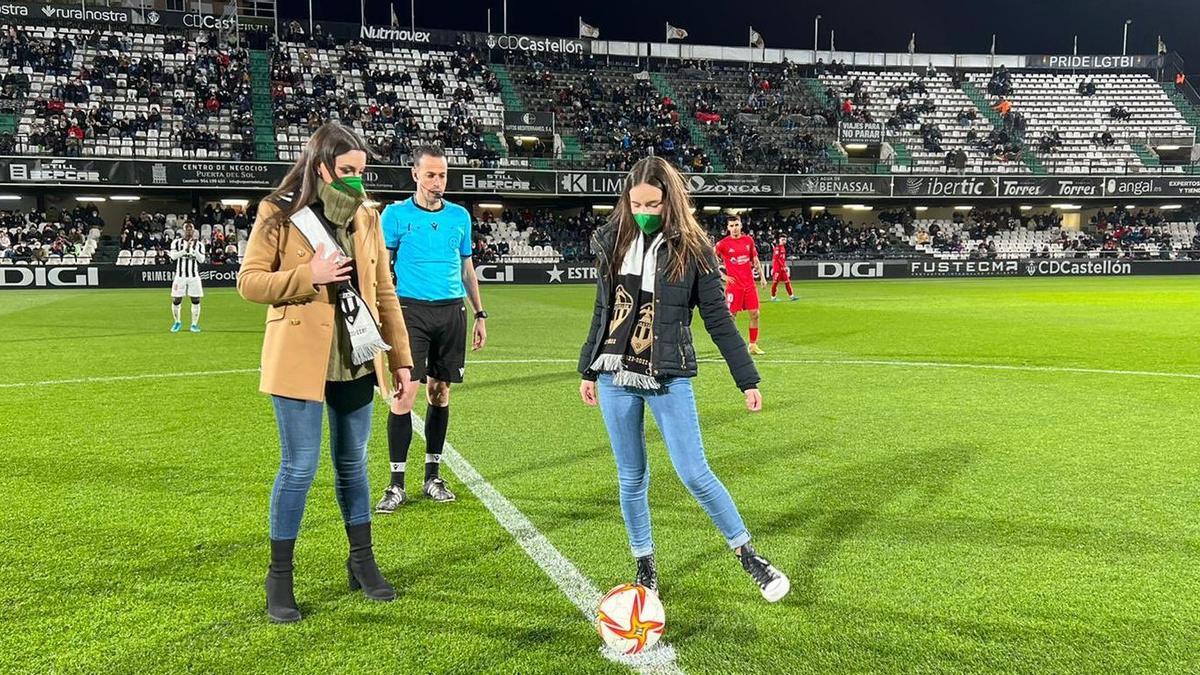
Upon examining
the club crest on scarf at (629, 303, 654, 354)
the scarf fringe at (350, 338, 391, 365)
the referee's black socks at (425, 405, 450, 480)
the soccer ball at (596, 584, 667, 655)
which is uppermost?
the club crest on scarf at (629, 303, 654, 354)

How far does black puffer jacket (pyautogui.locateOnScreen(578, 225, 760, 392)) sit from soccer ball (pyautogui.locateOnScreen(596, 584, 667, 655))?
93 centimetres

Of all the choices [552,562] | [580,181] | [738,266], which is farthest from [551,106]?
[552,562]

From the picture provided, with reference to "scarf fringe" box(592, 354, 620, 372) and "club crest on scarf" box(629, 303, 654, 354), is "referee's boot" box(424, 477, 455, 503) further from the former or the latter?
"club crest on scarf" box(629, 303, 654, 354)

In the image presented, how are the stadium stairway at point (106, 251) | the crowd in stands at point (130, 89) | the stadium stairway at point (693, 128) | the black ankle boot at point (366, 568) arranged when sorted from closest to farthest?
the black ankle boot at point (366, 568)
the stadium stairway at point (106, 251)
the crowd in stands at point (130, 89)
the stadium stairway at point (693, 128)

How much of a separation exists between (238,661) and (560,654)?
4.15 feet

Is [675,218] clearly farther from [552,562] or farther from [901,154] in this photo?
[901,154]

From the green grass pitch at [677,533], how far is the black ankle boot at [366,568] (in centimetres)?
6

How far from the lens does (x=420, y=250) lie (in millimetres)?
5375

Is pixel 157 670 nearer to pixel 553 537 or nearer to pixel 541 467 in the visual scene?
pixel 553 537

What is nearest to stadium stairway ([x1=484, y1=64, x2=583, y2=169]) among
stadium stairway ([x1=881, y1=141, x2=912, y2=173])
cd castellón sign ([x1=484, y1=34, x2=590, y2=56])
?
cd castellón sign ([x1=484, y1=34, x2=590, y2=56])

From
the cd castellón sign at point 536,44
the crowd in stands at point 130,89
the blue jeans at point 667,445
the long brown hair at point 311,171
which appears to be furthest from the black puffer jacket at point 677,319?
the cd castellón sign at point 536,44

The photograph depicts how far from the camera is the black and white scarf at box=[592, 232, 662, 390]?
355 centimetres

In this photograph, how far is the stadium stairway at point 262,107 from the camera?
36441 millimetres

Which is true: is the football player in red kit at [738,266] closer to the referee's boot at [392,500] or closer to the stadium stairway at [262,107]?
the referee's boot at [392,500]
